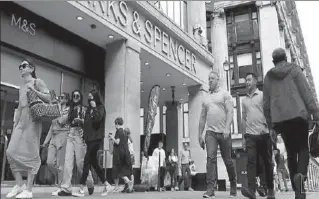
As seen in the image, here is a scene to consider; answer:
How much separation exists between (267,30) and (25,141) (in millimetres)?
33520

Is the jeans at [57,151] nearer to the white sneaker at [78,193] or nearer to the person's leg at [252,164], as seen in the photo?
the white sneaker at [78,193]

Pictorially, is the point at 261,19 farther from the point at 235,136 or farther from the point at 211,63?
the point at 211,63

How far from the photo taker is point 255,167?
6.16 meters

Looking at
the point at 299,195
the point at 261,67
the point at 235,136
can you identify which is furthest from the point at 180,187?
→ the point at 261,67

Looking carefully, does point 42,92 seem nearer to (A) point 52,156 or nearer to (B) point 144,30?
(A) point 52,156

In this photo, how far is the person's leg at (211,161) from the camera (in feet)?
21.3

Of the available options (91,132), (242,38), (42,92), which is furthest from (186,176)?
(242,38)

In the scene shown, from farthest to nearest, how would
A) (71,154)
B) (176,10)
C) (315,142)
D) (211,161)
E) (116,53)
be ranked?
(176,10) < (116,53) < (71,154) < (211,161) < (315,142)

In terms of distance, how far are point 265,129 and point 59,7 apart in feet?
27.5

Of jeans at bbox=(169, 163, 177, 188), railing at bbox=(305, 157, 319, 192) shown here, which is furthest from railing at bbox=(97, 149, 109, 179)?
railing at bbox=(305, 157, 319, 192)

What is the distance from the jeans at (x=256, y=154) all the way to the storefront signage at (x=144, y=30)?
8015 millimetres

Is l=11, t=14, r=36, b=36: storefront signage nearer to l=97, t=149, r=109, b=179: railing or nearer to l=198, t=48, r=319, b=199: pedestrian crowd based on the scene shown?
l=97, t=149, r=109, b=179: railing

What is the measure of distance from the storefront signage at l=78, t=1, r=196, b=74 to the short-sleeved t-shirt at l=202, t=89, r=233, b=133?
683cm

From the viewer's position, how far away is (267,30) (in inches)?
1411
